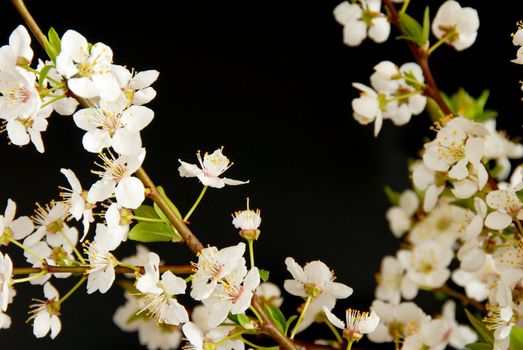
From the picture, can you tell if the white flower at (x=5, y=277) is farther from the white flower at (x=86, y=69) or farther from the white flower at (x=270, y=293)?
the white flower at (x=270, y=293)

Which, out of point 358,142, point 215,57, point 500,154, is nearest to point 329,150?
point 358,142

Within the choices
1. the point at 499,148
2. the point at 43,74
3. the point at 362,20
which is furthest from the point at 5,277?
the point at 499,148

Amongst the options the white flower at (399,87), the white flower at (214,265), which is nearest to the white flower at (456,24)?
the white flower at (399,87)

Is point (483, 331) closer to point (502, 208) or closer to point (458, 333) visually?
point (502, 208)

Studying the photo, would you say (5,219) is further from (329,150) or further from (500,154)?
(329,150)

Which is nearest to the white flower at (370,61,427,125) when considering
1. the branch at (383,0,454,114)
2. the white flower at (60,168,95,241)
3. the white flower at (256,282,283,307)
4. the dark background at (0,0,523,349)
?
the branch at (383,0,454,114)
